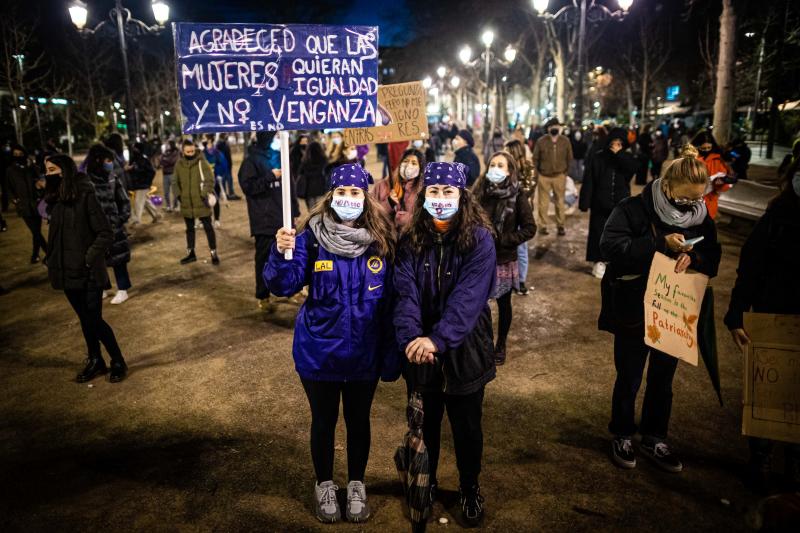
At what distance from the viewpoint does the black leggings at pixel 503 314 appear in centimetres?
539

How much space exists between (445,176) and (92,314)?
372cm

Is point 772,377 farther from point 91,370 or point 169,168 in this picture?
point 169,168

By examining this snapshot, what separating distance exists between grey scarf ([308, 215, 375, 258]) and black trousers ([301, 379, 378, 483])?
756 mm

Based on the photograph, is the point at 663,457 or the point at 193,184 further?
the point at 193,184

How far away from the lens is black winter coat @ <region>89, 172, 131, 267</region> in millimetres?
6820

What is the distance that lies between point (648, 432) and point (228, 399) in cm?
342

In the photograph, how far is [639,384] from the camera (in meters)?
3.83

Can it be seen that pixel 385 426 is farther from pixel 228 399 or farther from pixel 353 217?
pixel 353 217

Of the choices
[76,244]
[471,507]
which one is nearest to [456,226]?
[471,507]

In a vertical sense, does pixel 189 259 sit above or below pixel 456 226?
below

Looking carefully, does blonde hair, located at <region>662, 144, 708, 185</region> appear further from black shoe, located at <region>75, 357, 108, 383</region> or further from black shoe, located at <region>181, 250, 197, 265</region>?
black shoe, located at <region>181, 250, 197, 265</region>

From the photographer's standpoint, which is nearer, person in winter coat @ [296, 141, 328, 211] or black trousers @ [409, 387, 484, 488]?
black trousers @ [409, 387, 484, 488]

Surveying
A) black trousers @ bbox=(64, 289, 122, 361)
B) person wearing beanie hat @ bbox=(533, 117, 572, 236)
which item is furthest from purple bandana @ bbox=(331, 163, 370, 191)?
person wearing beanie hat @ bbox=(533, 117, 572, 236)

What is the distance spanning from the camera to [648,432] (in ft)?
13.1
